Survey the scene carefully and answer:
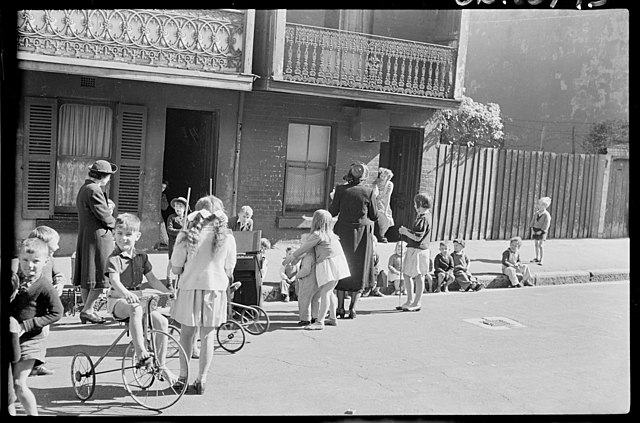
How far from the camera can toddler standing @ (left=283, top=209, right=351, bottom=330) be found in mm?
9328

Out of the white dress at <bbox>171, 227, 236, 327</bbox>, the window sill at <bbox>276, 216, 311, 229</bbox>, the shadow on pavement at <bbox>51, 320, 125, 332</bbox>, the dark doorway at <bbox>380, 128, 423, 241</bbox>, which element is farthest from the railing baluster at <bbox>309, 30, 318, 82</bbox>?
the white dress at <bbox>171, 227, 236, 327</bbox>

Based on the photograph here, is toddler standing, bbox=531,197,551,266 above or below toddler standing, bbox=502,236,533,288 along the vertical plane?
above

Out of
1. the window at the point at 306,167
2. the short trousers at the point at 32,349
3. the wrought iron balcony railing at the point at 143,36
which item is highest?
the wrought iron balcony railing at the point at 143,36

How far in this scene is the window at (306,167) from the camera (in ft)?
51.5

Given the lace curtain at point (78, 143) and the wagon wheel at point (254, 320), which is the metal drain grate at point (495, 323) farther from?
the lace curtain at point (78, 143)

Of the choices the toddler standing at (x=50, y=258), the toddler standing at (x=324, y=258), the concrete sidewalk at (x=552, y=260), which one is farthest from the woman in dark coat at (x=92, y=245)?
the concrete sidewalk at (x=552, y=260)

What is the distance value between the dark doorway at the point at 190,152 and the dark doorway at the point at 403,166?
428 cm

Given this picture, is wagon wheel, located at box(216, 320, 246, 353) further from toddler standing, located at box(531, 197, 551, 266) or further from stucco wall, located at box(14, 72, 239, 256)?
toddler standing, located at box(531, 197, 551, 266)

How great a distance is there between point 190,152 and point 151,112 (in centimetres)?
168

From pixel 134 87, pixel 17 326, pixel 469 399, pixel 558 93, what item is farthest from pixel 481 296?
pixel 558 93

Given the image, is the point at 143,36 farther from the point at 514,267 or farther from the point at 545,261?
the point at 545,261

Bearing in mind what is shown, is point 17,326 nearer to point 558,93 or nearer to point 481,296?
point 481,296

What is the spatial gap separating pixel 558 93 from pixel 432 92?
816cm

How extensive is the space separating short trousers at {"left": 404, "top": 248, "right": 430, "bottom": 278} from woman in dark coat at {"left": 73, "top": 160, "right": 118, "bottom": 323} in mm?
3768
